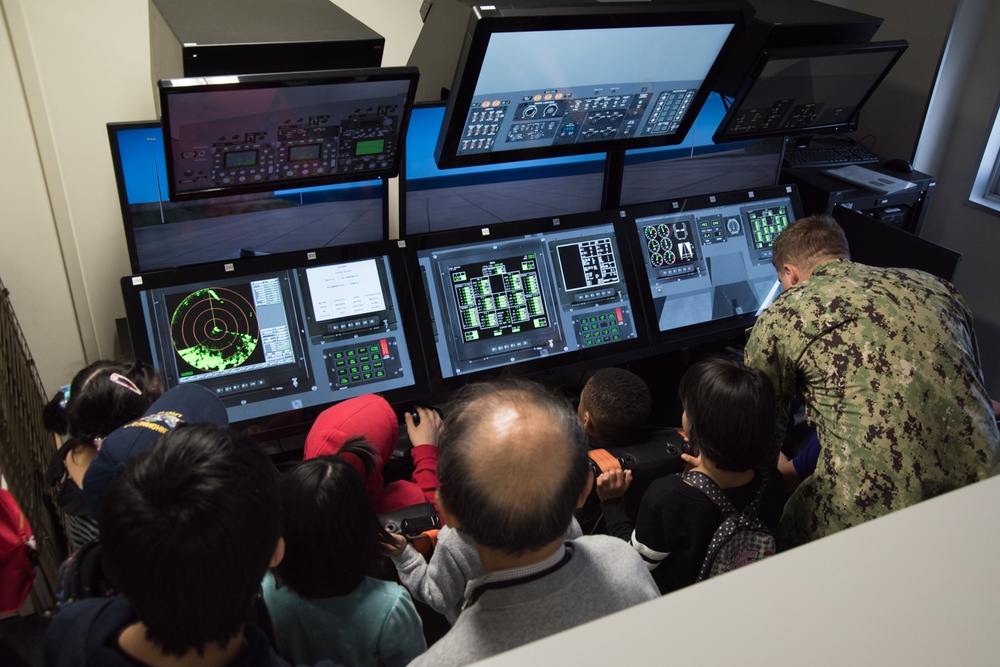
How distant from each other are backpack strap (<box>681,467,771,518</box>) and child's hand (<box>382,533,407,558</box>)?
63 cm

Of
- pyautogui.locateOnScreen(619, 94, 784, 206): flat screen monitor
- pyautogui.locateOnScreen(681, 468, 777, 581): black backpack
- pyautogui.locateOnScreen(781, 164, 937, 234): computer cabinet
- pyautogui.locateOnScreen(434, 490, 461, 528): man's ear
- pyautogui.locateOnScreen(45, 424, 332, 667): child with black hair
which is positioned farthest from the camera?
pyautogui.locateOnScreen(781, 164, 937, 234): computer cabinet

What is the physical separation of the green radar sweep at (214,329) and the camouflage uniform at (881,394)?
1443 mm

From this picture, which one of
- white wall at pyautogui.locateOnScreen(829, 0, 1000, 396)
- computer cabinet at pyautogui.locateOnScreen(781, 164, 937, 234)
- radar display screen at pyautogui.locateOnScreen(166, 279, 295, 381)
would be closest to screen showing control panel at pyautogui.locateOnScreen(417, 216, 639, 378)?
radar display screen at pyautogui.locateOnScreen(166, 279, 295, 381)

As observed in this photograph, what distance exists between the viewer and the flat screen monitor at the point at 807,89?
229 centimetres

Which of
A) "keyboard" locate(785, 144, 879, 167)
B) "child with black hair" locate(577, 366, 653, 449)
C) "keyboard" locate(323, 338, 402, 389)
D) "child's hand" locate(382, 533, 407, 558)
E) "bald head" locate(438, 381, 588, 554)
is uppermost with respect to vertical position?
"keyboard" locate(785, 144, 879, 167)

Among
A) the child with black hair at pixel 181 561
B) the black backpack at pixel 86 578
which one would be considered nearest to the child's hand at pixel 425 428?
the black backpack at pixel 86 578

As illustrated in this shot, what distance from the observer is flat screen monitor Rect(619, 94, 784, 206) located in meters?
2.79

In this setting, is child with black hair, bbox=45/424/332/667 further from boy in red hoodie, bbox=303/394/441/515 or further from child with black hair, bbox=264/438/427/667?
boy in red hoodie, bbox=303/394/441/515

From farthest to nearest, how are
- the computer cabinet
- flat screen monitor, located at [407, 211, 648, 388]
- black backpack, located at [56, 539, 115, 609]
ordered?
the computer cabinet < flat screen monitor, located at [407, 211, 648, 388] < black backpack, located at [56, 539, 115, 609]

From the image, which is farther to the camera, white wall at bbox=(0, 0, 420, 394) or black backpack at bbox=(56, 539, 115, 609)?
white wall at bbox=(0, 0, 420, 394)

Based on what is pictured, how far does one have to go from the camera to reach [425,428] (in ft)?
6.91

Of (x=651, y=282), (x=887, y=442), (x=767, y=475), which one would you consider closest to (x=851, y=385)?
(x=887, y=442)

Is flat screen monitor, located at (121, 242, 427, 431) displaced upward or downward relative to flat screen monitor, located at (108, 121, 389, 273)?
downward

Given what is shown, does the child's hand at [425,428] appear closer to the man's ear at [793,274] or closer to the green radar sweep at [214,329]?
the green radar sweep at [214,329]
